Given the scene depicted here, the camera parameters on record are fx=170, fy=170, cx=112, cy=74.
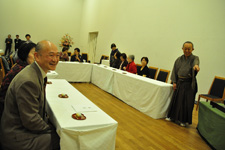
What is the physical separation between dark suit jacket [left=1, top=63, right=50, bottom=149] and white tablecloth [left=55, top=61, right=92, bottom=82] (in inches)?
157

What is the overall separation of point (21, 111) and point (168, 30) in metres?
4.88

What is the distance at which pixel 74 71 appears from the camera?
5.37m

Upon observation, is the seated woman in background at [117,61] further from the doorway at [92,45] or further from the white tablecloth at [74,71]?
the doorway at [92,45]

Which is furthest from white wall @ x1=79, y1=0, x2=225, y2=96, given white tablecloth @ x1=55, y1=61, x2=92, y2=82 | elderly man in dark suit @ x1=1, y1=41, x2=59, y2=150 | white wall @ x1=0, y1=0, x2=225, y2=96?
elderly man in dark suit @ x1=1, y1=41, x2=59, y2=150

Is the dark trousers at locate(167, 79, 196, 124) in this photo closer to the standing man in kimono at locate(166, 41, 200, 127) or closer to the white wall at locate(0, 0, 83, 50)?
the standing man in kimono at locate(166, 41, 200, 127)

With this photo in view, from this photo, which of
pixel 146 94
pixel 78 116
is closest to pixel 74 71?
pixel 146 94

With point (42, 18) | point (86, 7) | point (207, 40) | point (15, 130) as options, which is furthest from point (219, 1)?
point (42, 18)

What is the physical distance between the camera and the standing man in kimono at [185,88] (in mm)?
2946

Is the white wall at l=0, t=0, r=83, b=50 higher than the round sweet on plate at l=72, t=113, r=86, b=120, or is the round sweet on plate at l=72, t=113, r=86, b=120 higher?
the white wall at l=0, t=0, r=83, b=50

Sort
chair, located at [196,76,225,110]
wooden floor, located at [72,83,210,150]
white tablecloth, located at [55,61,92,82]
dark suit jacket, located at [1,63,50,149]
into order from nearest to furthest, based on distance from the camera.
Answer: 1. dark suit jacket, located at [1,63,50,149]
2. wooden floor, located at [72,83,210,150]
3. chair, located at [196,76,225,110]
4. white tablecloth, located at [55,61,92,82]

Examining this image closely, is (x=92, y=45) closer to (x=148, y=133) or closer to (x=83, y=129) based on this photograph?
(x=148, y=133)

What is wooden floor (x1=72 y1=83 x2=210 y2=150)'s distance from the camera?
7.52 ft

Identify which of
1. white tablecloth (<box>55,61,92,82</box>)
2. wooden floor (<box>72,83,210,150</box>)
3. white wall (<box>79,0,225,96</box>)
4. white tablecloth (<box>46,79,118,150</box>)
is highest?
white wall (<box>79,0,225,96</box>)

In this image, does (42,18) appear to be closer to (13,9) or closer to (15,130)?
(13,9)
